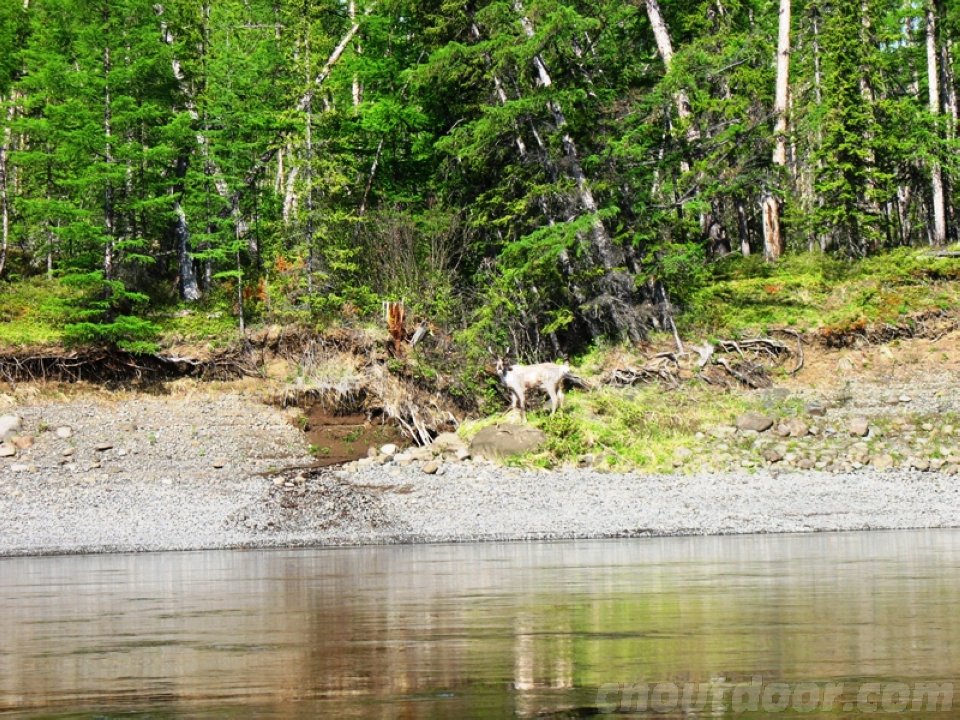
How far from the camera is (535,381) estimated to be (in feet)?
89.4

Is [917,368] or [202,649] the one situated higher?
[917,368]

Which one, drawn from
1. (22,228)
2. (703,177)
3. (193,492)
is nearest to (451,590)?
(193,492)

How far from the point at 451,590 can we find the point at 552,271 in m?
20.8

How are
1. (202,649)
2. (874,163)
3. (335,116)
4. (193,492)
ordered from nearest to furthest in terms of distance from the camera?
(202,649), (193,492), (335,116), (874,163)

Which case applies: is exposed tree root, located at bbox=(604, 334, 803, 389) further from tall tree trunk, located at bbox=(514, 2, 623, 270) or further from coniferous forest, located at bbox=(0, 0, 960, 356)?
tall tree trunk, located at bbox=(514, 2, 623, 270)

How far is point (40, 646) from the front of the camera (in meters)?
8.49

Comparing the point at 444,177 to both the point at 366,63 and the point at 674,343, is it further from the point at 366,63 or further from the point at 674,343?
the point at 674,343

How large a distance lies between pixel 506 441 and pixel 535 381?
106 inches

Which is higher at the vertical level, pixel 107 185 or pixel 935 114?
pixel 935 114

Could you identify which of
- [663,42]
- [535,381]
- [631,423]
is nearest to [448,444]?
[535,381]

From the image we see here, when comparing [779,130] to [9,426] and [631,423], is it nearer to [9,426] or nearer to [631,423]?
[631,423]

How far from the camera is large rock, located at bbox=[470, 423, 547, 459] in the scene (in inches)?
976

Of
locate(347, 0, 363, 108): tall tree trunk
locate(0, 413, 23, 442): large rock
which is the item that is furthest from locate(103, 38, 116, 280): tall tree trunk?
locate(347, 0, 363, 108): tall tree trunk

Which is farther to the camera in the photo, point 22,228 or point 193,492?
point 22,228
